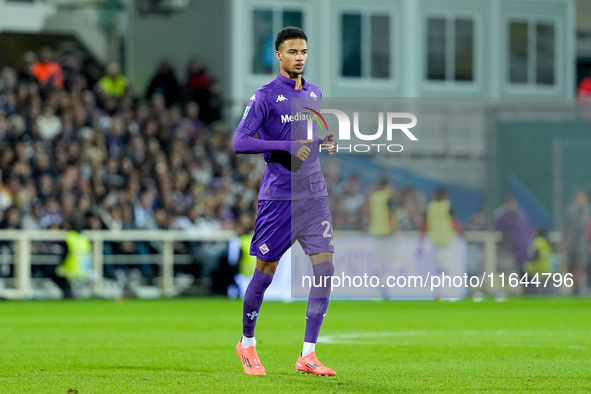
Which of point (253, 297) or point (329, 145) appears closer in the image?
point (329, 145)

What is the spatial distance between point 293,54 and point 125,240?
14.6 m

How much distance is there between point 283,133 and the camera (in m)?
8.83

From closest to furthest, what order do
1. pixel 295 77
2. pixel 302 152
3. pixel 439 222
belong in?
1. pixel 302 152
2. pixel 295 77
3. pixel 439 222

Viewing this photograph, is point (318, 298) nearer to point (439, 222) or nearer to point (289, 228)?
point (289, 228)

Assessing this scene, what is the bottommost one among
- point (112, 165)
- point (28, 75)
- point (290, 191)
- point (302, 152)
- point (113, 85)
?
point (112, 165)

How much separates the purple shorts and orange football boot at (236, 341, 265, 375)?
26.6 inches

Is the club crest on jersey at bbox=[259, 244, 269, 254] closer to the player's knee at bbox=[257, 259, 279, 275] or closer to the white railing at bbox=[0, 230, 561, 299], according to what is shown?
the player's knee at bbox=[257, 259, 279, 275]

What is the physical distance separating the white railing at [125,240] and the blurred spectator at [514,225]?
191 mm

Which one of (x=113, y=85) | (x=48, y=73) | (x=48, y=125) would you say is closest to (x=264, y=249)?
(x=48, y=125)

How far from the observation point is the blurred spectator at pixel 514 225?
76.5ft

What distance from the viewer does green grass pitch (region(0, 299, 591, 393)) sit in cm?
826

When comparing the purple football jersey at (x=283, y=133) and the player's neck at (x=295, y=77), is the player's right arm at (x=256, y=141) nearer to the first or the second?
the purple football jersey at (x=283, y=133)

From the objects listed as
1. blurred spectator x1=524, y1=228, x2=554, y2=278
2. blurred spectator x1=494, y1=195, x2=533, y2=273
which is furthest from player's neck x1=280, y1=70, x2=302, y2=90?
blurred spectator x1=494, y1=195, x2=533, y2=273

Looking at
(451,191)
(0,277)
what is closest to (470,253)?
(451,191)
